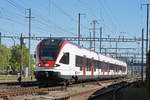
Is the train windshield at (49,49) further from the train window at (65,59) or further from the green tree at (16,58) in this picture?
the green tree at (16,58)

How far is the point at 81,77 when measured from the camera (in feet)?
92.7

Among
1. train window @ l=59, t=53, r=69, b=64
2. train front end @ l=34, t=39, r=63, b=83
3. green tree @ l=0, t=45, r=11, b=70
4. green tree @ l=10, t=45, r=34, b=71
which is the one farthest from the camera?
green tree @ l=0, t=45, r=11, b=70

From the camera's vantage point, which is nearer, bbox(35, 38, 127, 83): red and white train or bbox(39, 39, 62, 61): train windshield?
bbox(35, 38, 127, 83): red and white train

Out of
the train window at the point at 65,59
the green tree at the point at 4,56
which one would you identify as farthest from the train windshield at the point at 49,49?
the green tree at the point at 4,56

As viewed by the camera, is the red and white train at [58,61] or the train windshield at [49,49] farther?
the train windshield at [49,49]

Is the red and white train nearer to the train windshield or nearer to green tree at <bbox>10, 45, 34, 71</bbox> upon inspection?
the train windshield

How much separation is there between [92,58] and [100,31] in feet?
129

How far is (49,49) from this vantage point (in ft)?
77.3

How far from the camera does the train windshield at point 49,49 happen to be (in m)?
23.1

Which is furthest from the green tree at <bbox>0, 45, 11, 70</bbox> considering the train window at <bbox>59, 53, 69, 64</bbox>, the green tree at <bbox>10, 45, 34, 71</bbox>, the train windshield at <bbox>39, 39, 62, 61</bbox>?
the train window at <bbox>59, 53, 69, 64</bbox>

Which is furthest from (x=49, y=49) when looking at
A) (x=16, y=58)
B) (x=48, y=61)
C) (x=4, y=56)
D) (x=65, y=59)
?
(x=4, y=56)

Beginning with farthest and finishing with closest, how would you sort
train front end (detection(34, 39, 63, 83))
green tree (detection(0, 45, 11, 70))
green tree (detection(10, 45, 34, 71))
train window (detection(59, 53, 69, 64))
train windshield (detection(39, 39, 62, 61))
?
green tree (detection(0, 45, 11, 70))
green tree (detection(10, 45, 34, 71))
train window (detection(59, 53, 69, 64))
train windshield (detection(39, 39, 62, 61))
train front end (detection(34, 39, 63, 83))

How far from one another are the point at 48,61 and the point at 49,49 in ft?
3.63

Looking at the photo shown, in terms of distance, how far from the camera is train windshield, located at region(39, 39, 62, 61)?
23.1 metres
